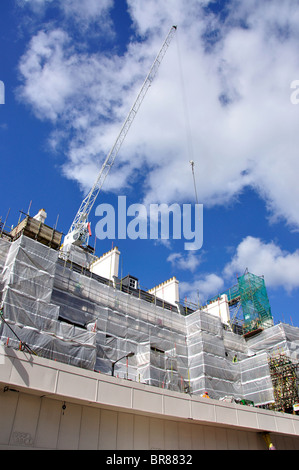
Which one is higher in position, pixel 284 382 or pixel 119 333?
A: pixel 119 333

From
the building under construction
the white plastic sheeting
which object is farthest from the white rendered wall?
the white plastic sheeting

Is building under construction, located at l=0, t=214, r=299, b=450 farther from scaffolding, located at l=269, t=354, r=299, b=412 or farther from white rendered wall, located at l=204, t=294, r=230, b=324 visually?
white rendered wall, located at l=204, t=294, r=230, b=324

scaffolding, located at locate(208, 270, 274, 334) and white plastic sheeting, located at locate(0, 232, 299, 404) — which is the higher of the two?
scaffolding, located at locate(208, 270, 274, 334)

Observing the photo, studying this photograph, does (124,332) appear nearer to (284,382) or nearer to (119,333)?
(119,333)

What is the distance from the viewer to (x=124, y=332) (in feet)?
98.0

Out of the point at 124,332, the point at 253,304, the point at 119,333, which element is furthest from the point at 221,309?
the point at 119,333

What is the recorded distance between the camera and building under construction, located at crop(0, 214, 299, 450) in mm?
23594

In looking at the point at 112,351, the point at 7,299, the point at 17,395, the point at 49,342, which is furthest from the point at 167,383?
→ the point at 17,395

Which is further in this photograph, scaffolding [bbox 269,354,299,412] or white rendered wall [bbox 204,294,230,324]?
white rendered wall [bbox 204,294,230,324]

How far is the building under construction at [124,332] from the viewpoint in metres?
23.6

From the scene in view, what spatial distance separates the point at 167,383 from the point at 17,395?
50.4 feet

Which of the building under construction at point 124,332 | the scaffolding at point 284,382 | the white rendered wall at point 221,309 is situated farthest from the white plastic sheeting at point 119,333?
the white rendered wall at point 221,309

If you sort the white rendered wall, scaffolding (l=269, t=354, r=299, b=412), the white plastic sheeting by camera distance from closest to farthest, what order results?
the white plastic sheeting, scaffolding (l=269, t=354, r=299, b=412), the white rendered wall
